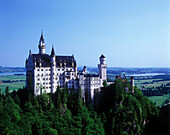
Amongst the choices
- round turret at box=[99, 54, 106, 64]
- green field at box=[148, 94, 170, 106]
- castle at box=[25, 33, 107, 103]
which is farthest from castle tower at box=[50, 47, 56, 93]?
green field at box=[148, 94, 170, 106]

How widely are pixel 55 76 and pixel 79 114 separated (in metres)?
15.0

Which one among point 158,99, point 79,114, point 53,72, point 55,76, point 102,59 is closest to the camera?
point 79,114

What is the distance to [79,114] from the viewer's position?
215 feet

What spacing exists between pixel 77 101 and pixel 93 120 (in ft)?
24.8

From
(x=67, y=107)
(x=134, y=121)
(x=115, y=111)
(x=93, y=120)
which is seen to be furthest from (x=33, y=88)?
(x=134, y=121)

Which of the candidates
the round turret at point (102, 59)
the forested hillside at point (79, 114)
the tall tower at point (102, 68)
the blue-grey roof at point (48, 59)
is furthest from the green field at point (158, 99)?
the blue-grey roof at point (48, 59)

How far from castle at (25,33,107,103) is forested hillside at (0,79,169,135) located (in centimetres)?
276

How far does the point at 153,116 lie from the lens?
243 feet

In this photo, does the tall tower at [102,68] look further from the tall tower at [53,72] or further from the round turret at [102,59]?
the tall tower at [53,72]

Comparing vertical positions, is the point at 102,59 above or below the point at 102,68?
above

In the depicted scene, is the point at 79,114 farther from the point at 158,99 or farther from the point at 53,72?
the point at 158,99

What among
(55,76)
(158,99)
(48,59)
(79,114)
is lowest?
(158,99)

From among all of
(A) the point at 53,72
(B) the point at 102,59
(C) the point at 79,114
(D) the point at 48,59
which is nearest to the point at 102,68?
(B) the point at 102,59

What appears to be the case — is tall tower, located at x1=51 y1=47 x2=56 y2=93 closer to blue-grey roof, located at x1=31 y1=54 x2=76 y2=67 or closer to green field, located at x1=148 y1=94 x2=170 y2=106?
blue-grey roof, located at x1=31 y1=54 x2=76 y2=67
